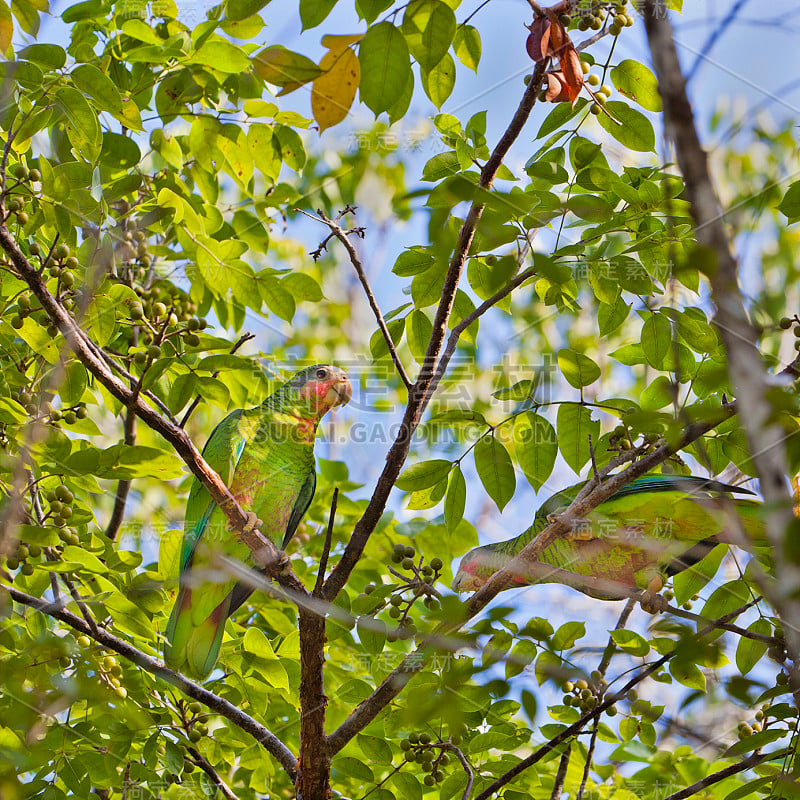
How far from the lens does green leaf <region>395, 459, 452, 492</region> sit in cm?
252

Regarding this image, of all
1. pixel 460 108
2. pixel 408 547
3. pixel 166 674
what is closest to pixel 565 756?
pixel 408 547

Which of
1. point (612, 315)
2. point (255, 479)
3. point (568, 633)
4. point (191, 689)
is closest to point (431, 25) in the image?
point (612, 315)

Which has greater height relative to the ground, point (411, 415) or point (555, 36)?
point (555, 36)

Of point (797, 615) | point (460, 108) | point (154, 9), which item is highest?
point (154, 9)

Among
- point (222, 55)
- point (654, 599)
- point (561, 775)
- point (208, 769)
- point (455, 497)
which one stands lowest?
point (561, 775)

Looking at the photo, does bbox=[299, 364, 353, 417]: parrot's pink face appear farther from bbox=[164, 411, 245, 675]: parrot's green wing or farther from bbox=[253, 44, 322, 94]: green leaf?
bbox=[253, 44, 322, 94]: green leaf

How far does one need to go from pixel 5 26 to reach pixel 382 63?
119 cm

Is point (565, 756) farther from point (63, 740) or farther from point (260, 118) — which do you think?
point (260, 118)

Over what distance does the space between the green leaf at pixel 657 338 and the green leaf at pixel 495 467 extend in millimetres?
589

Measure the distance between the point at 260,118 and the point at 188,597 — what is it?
199 cm

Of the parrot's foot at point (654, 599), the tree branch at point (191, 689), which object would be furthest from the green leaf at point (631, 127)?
the tree branch at point (191, 689)

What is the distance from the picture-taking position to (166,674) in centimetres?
257

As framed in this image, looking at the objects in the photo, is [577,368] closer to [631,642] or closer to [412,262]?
[412,262]

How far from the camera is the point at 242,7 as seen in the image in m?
1.79
